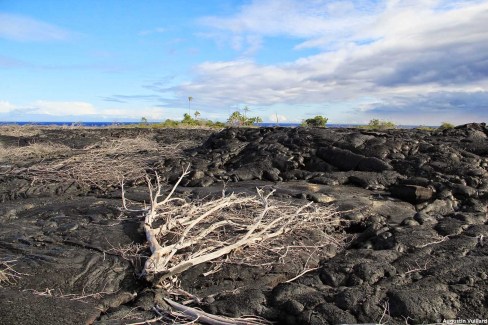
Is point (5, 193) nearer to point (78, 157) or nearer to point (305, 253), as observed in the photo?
point (78, 157)

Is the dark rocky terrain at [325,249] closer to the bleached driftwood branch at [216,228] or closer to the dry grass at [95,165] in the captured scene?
the dry grass at [95,165]

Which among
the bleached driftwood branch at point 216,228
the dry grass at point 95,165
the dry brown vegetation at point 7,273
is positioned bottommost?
the dry brown vegetation at point 7,273

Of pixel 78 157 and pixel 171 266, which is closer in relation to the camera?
pixel 171 266

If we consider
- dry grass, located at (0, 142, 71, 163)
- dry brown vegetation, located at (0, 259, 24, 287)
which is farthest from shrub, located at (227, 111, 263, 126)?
dry brown vegetation, located at (0, 259, 24, 287)

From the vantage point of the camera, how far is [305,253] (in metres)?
6.17

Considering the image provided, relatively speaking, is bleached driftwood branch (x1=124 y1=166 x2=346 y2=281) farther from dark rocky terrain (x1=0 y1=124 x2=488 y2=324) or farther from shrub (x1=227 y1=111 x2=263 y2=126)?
shrub (x1=227 y1=111 x2=263 y2=126)

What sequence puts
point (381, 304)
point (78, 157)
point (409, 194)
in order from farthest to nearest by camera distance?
point (78, 157) → point (409, 194) → point (381, 304)

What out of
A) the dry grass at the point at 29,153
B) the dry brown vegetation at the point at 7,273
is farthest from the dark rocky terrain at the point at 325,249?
the dry grass at the point at 29,153

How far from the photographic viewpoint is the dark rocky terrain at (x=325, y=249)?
15.3ft

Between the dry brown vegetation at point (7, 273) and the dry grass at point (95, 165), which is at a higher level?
the dry grass at point (95, 165)

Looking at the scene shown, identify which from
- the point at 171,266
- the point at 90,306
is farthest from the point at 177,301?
the point at 90,306

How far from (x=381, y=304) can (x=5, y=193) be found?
7.96 meters

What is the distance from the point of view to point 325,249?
6.37 m

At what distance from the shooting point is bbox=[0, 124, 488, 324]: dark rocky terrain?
467 centimetres
